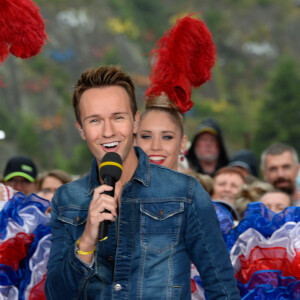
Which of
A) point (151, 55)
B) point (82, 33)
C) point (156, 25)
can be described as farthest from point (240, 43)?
point (151, 55)

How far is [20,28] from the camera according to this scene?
3.01m

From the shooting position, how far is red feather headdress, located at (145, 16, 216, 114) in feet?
11.1

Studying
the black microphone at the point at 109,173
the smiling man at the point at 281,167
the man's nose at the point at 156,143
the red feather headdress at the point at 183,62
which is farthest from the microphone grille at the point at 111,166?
the smiling man at the point at 281,167

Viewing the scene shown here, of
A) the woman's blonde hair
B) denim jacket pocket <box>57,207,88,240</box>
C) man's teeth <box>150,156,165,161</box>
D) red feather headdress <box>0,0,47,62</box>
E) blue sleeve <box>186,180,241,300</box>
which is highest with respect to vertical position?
red feather headdress <box>0,0,47,62</box>

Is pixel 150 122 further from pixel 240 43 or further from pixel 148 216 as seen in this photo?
pixel 240 43

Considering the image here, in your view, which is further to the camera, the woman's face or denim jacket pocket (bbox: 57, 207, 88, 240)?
the woman's face

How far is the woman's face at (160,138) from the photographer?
131 inches

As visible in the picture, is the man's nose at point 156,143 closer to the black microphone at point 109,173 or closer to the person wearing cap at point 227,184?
the black microphone at point 109,173

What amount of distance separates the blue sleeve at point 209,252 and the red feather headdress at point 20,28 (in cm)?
149

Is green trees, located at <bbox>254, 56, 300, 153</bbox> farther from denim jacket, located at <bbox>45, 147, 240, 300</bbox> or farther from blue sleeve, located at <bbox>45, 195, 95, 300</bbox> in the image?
blue sleeve, located at <bbox>45, 195, 95, 300</bbox>

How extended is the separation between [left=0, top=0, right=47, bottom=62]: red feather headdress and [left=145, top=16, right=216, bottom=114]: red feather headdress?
0.79m

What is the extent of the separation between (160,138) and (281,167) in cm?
294

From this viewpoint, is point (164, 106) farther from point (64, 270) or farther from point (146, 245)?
point (64, 270)

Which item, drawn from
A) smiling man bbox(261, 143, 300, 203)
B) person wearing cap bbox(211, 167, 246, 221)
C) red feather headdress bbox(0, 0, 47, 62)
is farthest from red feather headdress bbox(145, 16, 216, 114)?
smiling man bbox(261, 143, 300, 203)
